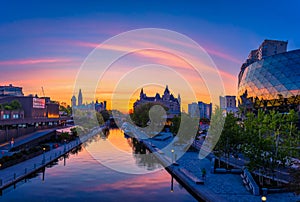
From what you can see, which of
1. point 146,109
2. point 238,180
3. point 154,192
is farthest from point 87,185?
point 146,109

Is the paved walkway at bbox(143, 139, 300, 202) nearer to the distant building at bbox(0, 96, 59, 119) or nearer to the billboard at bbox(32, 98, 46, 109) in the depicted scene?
the distant building at bbox(0, 96, 59, 119)

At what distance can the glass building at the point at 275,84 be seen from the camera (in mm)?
64562

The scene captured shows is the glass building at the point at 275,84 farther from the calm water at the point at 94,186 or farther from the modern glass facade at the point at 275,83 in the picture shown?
the calm water at the point at 94,186

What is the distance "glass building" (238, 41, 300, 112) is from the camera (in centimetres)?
6456

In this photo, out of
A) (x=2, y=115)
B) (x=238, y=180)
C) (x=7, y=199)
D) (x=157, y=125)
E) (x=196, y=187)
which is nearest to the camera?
(x=7, y=199)

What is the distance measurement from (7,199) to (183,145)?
38.5m

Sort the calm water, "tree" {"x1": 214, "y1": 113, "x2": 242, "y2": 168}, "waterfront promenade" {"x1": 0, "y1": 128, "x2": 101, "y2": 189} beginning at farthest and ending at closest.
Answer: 1. "tree" {"x1": 214, "y1": 113, "x2": 242, "y2": 168}
2. "waterfront promenade" {"x1": 0, "y1": 128, "x2": 101, "y2": 189}
3. the calm water

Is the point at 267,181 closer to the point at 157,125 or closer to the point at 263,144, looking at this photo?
the point at 263,144

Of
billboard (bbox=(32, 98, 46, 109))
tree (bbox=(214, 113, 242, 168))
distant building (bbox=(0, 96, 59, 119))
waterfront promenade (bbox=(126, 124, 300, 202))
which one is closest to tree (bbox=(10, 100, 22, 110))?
distant building (bbox=(0, 96, 59, 119))

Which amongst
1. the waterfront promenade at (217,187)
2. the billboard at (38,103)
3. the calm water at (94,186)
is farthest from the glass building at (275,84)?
the billboard at (38,103)

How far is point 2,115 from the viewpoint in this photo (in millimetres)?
69312

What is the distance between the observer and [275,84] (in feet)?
227

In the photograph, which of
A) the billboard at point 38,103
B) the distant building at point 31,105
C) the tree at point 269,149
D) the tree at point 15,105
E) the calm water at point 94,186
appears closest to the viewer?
the calm water at point 94,186

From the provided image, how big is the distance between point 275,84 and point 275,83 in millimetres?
323
